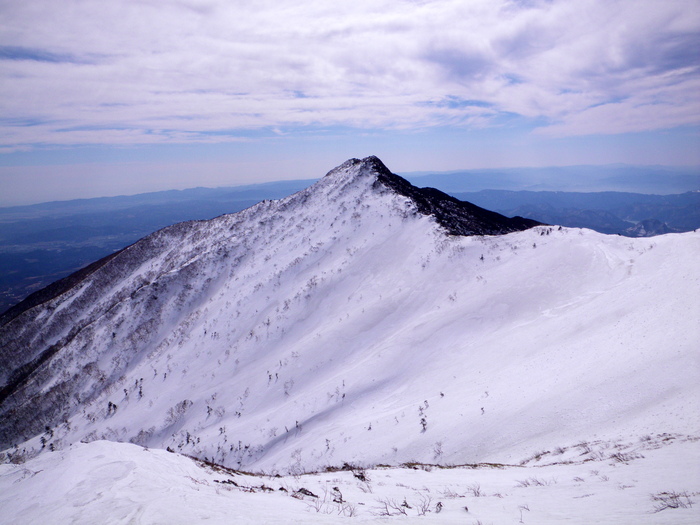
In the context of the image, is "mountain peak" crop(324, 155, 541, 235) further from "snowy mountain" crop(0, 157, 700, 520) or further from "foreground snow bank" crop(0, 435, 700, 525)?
"foreground snow bank" crop(0, 435, 700, 525)

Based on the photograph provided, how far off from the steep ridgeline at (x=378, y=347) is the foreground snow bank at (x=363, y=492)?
10.0ft

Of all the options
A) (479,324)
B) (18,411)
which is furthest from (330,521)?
(18,411)

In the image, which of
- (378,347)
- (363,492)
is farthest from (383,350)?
(363,492)

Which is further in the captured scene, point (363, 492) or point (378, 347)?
point (378, 347)

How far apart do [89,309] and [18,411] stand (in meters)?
20.1

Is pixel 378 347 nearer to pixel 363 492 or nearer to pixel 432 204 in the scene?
pixel 363 492

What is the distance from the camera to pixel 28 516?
7262mm

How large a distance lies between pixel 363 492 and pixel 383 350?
14.1m

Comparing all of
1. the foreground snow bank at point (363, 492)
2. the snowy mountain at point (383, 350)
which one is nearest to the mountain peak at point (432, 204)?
the snowy mountain at point (383, 350)

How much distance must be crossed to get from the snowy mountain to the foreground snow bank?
148 centimetres

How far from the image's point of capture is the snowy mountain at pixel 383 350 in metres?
12.8

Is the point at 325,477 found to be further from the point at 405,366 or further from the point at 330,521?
the point at 405,366

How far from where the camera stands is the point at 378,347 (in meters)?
22.9

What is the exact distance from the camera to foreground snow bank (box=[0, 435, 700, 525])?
6152 mm
